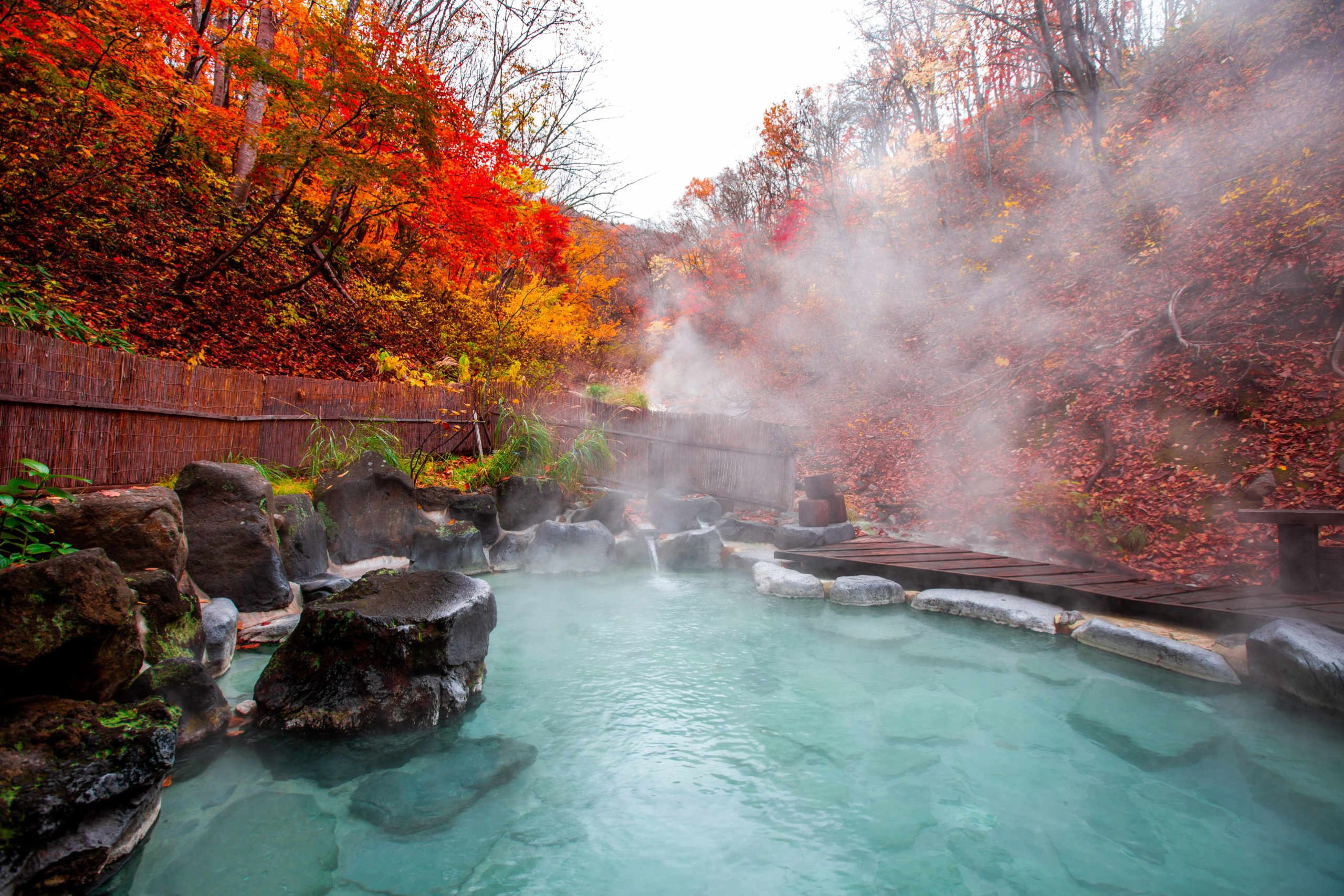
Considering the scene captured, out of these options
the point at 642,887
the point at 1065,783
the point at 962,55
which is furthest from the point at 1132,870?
the point at 962,55

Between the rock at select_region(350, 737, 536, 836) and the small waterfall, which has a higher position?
the small waterfall

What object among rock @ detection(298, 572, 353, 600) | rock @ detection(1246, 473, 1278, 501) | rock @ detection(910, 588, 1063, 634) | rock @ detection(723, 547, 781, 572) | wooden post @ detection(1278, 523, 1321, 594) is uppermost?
rock @ detection(1246, 473, 1278, 501)

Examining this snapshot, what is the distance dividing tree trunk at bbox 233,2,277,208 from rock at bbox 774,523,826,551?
8705 mm

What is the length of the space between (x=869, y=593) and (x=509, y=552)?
3.94 metres

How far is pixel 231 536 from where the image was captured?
4.07 meters

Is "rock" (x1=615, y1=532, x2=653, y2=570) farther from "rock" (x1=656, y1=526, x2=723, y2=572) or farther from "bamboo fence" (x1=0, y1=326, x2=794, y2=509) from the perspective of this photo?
"bamboo fence" (x1=0, y1=326, x2=794, y2=509)

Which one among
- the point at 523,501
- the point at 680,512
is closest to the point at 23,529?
the point at 523,501

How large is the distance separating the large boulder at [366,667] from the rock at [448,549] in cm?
250

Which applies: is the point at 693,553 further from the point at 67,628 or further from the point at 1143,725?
the point at 67,628

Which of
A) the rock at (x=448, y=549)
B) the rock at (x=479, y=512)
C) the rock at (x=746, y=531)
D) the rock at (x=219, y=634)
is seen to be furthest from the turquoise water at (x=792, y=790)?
the rock at (x=746, y=531)

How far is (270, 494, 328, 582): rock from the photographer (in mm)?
4688

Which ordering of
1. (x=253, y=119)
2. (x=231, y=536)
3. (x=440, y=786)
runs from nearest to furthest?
(x=440, y=786) < (x=231, y=536) < (x=253, y=119)

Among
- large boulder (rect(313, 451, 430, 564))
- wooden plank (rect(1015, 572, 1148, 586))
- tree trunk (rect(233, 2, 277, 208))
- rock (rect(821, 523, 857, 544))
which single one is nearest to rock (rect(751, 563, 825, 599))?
rock (rect(821, 523, 857, 544))

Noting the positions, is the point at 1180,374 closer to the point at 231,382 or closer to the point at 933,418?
the point at 933,418
